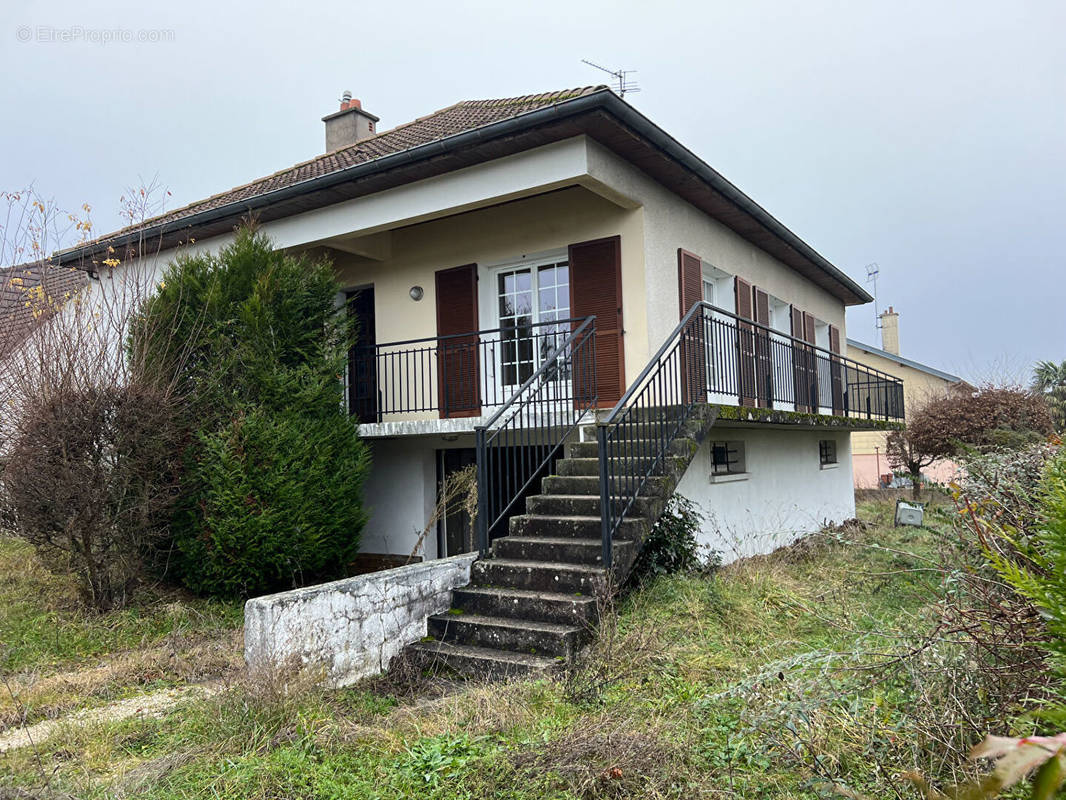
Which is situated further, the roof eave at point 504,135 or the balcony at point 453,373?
the balcony at point 453,373

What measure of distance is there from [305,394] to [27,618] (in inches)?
136

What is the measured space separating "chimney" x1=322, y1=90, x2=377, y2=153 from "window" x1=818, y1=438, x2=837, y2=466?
10529 millimetres

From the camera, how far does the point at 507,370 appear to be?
10.1m

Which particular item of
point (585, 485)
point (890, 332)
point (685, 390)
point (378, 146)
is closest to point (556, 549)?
point (585, 485)

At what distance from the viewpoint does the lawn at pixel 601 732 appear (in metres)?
3.30

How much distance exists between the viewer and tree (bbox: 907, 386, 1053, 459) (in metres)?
17.6

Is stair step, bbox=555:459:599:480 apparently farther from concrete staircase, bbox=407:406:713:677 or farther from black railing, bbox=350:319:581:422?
black railing, bbox=350:319:581:422

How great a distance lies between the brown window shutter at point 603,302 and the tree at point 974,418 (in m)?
11.9

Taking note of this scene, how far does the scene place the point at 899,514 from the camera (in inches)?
555

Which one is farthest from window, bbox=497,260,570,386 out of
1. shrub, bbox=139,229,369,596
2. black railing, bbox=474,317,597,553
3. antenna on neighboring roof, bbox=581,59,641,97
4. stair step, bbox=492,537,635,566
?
antenna on neighboring roof, bbox=581,59,641,97

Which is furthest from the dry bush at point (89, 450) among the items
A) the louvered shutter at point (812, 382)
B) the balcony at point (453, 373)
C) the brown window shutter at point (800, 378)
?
the louvered shutter at point (812, 382)

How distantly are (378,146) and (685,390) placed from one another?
245 inches

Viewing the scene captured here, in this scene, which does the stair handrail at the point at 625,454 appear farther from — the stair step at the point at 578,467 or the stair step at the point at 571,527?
the stair step at the point at 578,467

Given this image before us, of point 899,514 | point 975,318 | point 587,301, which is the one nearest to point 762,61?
point 587,301
